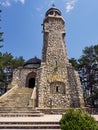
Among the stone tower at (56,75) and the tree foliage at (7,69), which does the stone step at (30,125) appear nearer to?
the stone tower at (56,75)

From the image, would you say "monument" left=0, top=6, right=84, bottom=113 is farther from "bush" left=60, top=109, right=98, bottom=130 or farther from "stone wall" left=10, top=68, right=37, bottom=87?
"bush" left=60, top=109, right=98, bottom=130

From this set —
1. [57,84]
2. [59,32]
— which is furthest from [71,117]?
[59,32]

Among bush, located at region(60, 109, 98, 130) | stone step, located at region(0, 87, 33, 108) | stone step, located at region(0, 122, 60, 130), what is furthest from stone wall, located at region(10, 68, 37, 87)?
bush, located at region(60, 109, 98, 130)

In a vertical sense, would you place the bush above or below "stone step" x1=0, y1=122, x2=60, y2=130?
above

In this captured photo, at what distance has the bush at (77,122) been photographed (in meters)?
7.57

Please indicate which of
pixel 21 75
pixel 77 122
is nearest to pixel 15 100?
pixel 21 75

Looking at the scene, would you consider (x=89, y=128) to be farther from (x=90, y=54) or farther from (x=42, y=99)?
(x=90, y=54)

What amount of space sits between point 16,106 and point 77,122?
1005 cm

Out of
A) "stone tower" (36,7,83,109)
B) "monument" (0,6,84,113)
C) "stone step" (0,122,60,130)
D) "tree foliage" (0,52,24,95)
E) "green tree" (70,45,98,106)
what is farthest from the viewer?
"tree foliage" (0,52,24,95)

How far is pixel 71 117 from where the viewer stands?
312 inches

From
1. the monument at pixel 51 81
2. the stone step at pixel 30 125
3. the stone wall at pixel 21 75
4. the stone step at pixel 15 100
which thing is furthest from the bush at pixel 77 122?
the stone wall at pixel 21 75

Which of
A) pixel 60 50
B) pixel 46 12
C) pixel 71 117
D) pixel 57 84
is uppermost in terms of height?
pixel 46 12

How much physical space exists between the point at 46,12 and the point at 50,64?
10240mm

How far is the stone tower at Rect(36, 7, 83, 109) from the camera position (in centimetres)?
2164
